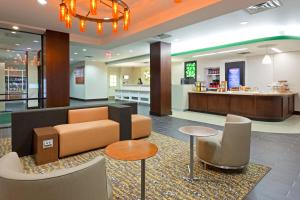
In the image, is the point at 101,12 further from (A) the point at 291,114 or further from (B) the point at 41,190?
(A) the point at 291,114

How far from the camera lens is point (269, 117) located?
20.9 ft

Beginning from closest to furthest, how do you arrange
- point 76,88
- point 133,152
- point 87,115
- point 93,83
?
point 133,152 → point 87,115 → point 93,83 → point 76,88

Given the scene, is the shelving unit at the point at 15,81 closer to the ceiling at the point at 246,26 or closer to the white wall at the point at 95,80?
the white wall at the point at 95,80

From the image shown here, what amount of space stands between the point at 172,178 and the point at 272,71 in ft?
28.9

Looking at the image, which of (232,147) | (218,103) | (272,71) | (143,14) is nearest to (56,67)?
(143,14)

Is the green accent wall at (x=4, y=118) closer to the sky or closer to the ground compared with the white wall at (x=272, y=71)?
closer to the ground

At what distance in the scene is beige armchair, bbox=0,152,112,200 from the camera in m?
1.04

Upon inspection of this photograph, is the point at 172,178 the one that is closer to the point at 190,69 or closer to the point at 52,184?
the point at 52,184

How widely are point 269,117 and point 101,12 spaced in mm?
6251

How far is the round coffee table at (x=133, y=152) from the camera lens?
188cm

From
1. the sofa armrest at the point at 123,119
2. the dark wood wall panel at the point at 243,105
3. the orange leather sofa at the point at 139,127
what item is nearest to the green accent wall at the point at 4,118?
the sofa armrest at the point at 123,119

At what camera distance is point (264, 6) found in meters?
4.11

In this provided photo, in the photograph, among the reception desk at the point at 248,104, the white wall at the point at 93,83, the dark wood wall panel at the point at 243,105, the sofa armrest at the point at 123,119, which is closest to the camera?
the sofa armrest at the point at 123,119

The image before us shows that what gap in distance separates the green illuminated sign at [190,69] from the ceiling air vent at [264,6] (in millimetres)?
7358
